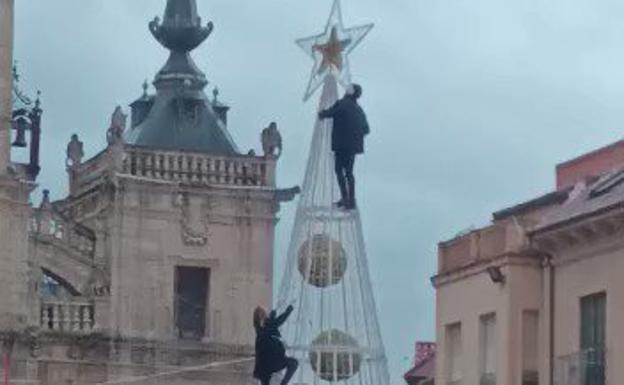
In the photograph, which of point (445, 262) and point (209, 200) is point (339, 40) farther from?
point (209, 200)

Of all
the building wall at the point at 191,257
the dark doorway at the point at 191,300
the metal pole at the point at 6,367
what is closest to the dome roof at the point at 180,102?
the building wall at the point at 191,257

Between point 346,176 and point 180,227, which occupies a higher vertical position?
point 180,227

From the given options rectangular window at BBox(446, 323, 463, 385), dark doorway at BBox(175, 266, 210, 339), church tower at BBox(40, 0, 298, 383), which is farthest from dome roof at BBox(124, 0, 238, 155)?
rectangular window at BBox(446, 323, 463, 385)

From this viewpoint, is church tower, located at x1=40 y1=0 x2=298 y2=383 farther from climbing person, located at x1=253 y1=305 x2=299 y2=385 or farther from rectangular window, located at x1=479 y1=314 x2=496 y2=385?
climbing person, located at x1=253 y1=305 x2=299 y2=385

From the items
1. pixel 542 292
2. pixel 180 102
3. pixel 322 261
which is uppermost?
pixel 180 102

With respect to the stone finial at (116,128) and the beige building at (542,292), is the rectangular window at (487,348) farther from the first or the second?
the stone finial at (116,128)

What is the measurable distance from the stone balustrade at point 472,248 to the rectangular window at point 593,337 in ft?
8.26

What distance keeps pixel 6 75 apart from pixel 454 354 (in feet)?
80.5

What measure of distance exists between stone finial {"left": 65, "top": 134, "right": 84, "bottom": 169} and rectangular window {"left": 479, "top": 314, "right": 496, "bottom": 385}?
2948cm

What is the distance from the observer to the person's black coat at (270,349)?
36500 mm

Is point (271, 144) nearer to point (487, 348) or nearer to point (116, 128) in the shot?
point (116, 128)

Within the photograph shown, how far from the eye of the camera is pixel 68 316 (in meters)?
73.1

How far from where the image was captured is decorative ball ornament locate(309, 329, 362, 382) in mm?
37719

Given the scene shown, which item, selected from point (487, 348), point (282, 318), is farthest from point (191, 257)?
point (282, 318)
